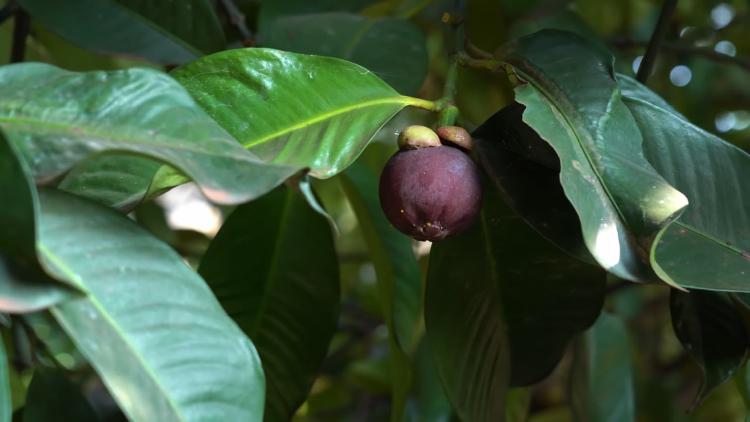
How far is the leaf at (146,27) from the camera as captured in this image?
0.84 metres

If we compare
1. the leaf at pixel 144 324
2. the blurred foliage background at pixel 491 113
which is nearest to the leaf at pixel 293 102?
the leaf at pixel 144 324

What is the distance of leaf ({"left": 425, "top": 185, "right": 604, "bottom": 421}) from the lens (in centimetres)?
66

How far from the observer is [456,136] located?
571mm

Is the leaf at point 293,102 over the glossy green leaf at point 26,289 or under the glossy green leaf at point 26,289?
over

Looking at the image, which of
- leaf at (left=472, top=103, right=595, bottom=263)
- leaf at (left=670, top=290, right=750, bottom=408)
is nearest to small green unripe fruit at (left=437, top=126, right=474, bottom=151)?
leaf at (left=472, top=103, right=595, bottom=263)

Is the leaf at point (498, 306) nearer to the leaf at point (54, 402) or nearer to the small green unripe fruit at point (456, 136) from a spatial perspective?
the small green unripe fruit at point (456, 136)

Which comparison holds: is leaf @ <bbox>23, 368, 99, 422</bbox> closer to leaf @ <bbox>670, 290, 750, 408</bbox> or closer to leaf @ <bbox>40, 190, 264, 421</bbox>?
leaf @ <bbox>40, 190, 264, 421</bbox>

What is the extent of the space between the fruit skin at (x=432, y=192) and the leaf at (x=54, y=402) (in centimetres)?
31

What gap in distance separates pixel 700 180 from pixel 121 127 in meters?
0.37

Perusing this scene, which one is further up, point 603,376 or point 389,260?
point 389,260

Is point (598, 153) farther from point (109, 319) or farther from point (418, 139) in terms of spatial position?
point (109, 319)

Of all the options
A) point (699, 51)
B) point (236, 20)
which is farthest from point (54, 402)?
point (699, 51)

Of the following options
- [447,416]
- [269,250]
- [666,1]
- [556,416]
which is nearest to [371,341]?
[556,416]

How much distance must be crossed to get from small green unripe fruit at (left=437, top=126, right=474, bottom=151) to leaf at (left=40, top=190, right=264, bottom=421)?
0.19 metres
